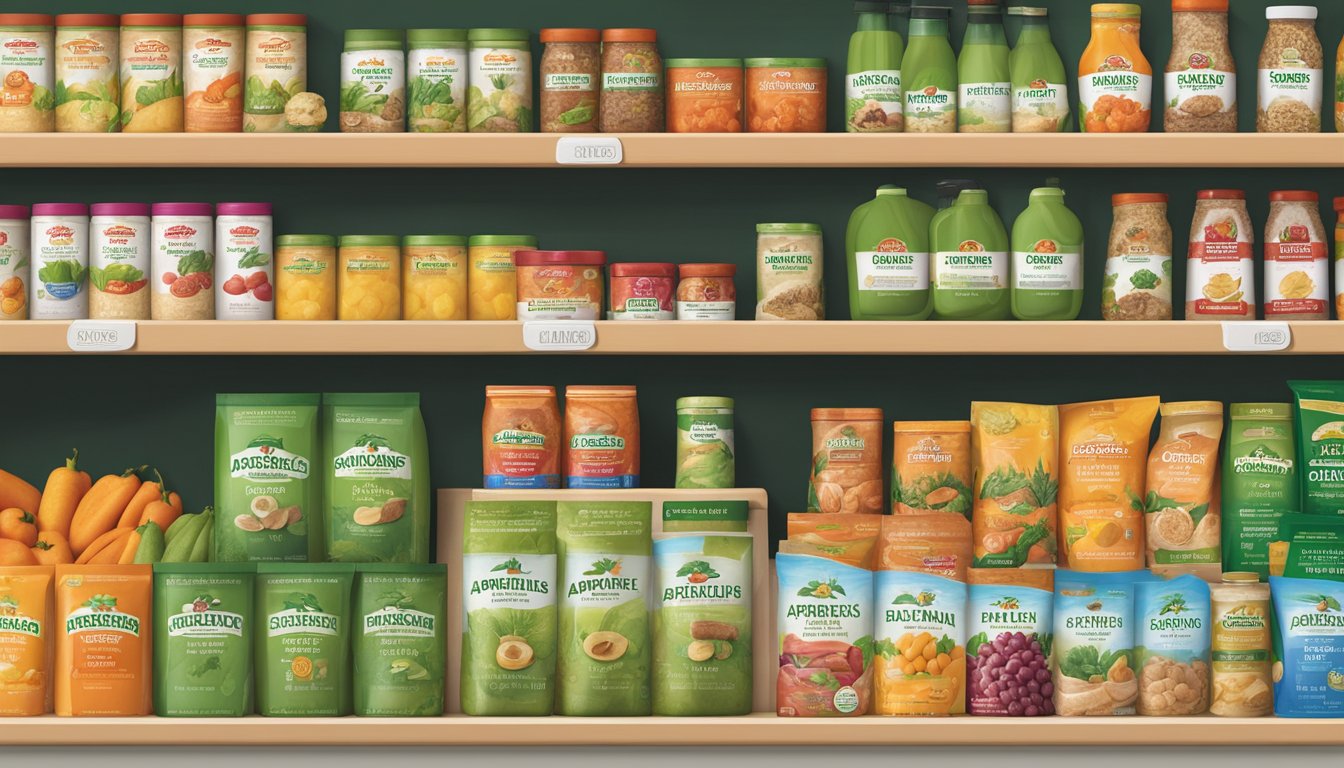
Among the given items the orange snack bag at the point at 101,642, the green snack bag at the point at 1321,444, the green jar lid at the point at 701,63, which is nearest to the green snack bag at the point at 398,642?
the orange snack bag at the point at 101,642

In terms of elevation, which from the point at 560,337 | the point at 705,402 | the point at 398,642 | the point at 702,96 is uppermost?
the point at 702,96

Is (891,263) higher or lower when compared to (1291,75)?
lower

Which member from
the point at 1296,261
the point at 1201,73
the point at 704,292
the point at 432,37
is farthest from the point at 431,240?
the point at 1296,261

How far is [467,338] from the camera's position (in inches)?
95.1

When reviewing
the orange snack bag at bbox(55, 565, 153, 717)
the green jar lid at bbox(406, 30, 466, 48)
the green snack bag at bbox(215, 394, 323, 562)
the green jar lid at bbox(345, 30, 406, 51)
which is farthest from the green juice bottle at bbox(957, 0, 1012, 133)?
the orange snack bag at bbox(55, 565, 153, 717)

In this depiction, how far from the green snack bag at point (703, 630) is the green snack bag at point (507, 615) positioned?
18 cm

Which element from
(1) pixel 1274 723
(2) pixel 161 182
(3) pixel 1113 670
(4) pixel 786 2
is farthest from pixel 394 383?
(1) pixel 1274 723

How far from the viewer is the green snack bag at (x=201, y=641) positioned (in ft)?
7.57

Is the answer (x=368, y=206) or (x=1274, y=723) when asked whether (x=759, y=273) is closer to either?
(x=368, y=206)

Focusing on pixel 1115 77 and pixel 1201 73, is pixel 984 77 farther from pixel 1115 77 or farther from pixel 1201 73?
pixel 1201 73

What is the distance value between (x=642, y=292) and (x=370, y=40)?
0.60 metres

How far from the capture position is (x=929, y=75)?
8.25 ft

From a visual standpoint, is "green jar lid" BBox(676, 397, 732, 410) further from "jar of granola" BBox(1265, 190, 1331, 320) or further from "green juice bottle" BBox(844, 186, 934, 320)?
"jar of granola" BBox(1265, 190, 1331, 320)
